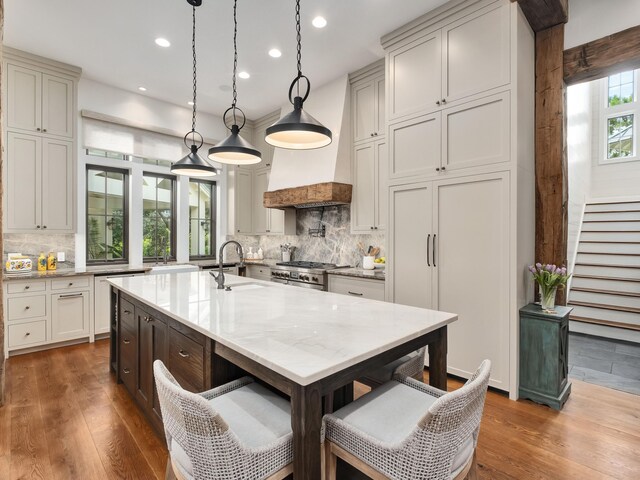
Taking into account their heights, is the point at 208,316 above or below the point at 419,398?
above

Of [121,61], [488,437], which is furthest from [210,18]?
[488,437]

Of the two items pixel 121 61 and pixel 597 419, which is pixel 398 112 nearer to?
pixel 597 419

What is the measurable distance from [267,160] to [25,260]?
344cm

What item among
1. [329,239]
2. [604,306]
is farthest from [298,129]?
[604,306]

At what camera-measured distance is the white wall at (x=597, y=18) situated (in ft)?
8.32

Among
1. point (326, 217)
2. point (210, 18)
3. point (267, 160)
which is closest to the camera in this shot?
point (210, 18)

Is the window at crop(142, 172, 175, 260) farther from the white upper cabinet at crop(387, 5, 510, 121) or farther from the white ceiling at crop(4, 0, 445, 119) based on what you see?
the white upper cabinet at crop(387, 5, 510, 121)

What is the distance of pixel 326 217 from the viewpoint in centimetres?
481

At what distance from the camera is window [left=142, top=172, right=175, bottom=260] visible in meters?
4.91

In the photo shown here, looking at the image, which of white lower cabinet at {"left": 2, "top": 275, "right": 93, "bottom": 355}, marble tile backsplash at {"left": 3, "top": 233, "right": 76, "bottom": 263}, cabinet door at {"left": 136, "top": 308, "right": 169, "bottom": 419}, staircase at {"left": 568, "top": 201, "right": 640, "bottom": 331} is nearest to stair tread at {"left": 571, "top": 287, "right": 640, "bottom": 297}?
staircase at {"left": 568, "top": 201, "right": 640, "bottom": 331}

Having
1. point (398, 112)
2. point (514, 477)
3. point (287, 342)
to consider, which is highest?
point (398, 112)

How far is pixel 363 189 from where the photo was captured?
404 cm

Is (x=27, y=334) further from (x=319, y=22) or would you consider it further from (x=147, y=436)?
(x=319, y=22)

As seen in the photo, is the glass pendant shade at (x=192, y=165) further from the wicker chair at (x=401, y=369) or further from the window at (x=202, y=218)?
the window at (x=202, y=218)
